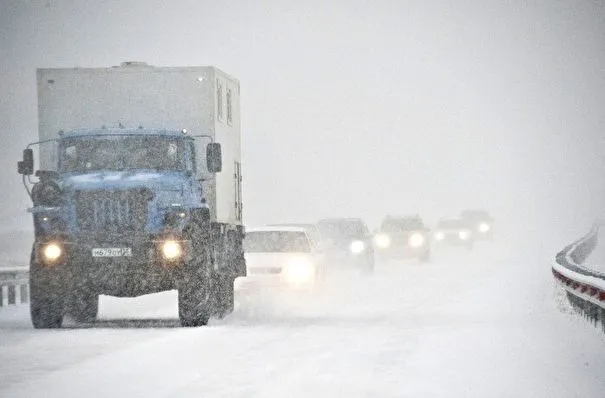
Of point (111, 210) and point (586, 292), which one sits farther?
point (111, 210)

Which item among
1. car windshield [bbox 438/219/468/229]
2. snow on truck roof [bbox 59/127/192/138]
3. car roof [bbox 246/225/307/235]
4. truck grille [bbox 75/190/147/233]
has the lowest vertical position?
car windshield [bbox 438/219/468/229]

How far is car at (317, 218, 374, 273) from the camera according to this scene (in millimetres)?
32188

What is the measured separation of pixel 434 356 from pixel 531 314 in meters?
6.62

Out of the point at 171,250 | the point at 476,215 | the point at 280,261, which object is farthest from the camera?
the point at 476,215

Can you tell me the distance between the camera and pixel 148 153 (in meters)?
17.5

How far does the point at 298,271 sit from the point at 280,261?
1.34 ft

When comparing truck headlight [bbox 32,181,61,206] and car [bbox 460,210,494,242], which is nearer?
truck headlight [bbox 32,181,61,206]

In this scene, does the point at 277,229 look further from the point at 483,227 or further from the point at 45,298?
the point at 483,227

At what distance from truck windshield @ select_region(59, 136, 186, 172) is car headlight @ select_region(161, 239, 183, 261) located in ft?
4.37

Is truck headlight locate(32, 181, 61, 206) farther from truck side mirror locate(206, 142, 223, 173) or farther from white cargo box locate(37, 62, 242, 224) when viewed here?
truck side mirror locate(206, 142, 223, 173)

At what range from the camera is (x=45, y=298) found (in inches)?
658

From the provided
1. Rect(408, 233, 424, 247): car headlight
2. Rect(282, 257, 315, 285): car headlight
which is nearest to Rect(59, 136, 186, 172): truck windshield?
Rect(282, 257, 315, 285): car headlight

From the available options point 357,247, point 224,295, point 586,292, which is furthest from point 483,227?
point 586,292

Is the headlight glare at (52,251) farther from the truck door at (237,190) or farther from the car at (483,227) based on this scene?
the car at (483,227)
